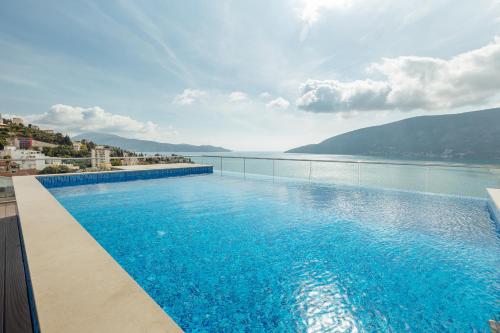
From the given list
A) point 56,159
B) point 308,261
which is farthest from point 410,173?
point 56,159

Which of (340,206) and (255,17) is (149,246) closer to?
(340,206)

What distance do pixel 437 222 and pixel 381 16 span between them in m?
6.60

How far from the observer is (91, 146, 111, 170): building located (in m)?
8.42

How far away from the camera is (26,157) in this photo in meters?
6.74

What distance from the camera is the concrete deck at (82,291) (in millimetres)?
933

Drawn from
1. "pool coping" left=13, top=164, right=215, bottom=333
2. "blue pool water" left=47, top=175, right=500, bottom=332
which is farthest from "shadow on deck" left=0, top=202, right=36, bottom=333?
"blue pool water" left=47, top=175, right=500, bottom=332

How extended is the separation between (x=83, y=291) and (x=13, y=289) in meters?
0.96

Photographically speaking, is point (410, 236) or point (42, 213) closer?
point (42, 213)

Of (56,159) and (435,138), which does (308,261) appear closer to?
(56,159)

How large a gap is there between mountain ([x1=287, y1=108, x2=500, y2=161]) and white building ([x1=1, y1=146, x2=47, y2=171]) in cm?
3390

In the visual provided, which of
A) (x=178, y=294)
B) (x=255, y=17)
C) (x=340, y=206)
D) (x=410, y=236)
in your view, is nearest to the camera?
(x=178, y=294)

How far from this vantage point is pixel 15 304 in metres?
1.45

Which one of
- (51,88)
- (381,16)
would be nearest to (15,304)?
(381,16)

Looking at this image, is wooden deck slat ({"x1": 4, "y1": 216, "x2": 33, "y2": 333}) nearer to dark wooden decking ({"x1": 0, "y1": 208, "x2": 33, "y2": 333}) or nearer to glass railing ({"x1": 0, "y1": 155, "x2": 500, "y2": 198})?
dark wooden decking ({"x1": 0, "y1": 208, "x2": 33, "y2": 333})
